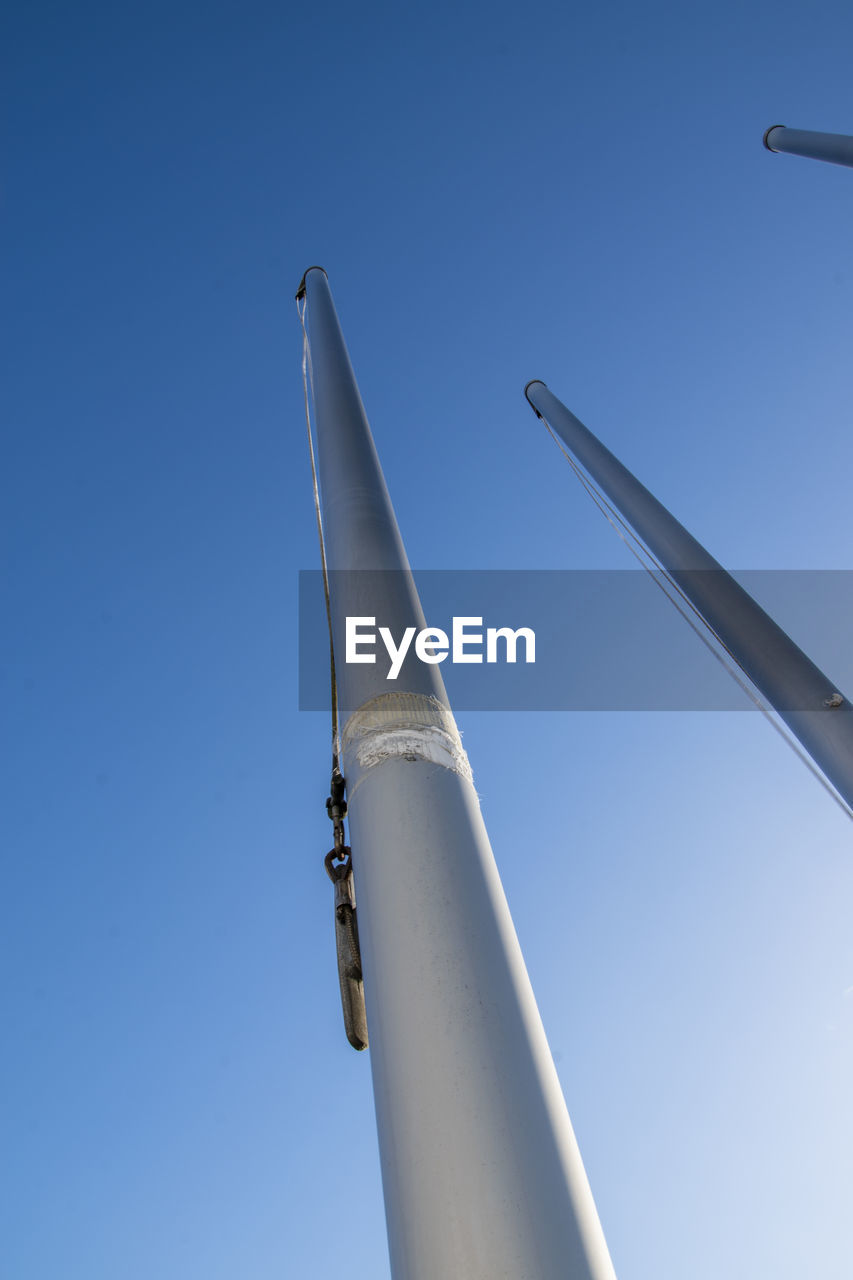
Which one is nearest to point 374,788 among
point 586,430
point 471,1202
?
point 471,1202

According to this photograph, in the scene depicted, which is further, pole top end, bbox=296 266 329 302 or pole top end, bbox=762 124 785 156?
pole top end, bbox=762 124 785 156

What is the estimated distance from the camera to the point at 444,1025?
5.51ft

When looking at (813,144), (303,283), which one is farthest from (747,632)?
(813,144)

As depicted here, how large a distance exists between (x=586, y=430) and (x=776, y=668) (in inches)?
189

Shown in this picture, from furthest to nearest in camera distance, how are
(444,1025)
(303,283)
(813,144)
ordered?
(813,144) → (303,283) → (444,1025)

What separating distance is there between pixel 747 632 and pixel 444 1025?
16.9 feet

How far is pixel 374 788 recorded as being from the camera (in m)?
2.21

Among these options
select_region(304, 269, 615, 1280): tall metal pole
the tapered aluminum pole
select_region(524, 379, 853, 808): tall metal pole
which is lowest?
select_region(304, 269, 615, 1280): tall metal pole

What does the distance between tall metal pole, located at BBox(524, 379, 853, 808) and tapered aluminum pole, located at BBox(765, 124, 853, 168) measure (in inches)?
169

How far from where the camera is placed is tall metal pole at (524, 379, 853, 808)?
517 centimetres

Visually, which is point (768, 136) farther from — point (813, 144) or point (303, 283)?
point (303, 283)

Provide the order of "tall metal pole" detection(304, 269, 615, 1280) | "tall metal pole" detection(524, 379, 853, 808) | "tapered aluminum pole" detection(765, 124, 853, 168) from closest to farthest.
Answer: "tall metal pole" detection(304, 269, 615, 1280), "tall metal pole" detection(524, 379, 853, 808), "tapered aluminum pole" detection(765, 124, 853, 168)

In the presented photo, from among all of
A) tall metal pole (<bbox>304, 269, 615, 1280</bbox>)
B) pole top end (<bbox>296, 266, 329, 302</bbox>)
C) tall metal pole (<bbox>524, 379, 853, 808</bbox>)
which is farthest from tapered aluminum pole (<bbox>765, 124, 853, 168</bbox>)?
tall metal pole (<bbox>304, 269, 615, 1280</bbox>)

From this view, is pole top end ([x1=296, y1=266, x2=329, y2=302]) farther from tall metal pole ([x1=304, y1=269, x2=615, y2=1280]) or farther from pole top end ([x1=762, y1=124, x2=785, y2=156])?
pole top end ([x1=762, y1=124, x2=785, y2=156])
